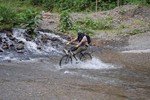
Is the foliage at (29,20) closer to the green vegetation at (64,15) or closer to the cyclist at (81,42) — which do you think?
the green vegetation at (64,15)

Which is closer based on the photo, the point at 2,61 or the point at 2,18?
the point at 2,61

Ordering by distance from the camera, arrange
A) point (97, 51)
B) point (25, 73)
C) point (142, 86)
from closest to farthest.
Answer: point (142, 86), point (25, 73), point (97, 51)

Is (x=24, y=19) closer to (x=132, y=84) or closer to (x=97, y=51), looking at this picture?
(x=97, y=51)

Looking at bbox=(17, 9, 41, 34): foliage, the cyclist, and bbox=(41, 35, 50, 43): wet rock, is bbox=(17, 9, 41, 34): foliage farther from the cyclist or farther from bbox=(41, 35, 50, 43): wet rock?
the cyclist

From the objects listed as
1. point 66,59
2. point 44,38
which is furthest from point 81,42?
point 44,38

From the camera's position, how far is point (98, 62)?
20281 mm

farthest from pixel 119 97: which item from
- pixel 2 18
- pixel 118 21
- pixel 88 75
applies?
pixel 118 21

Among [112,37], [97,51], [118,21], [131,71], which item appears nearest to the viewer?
[131,71]

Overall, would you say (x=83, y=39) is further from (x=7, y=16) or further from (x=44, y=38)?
(x=7, y=16)

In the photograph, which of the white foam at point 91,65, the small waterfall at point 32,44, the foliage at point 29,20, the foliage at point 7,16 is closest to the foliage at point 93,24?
the small waterfall at point 32,44

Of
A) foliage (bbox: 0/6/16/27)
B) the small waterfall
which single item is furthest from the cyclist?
foliage (bbox: 0/6/16/27)

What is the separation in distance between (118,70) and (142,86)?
3.64 m

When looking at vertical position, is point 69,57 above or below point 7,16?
below

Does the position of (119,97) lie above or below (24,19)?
below
